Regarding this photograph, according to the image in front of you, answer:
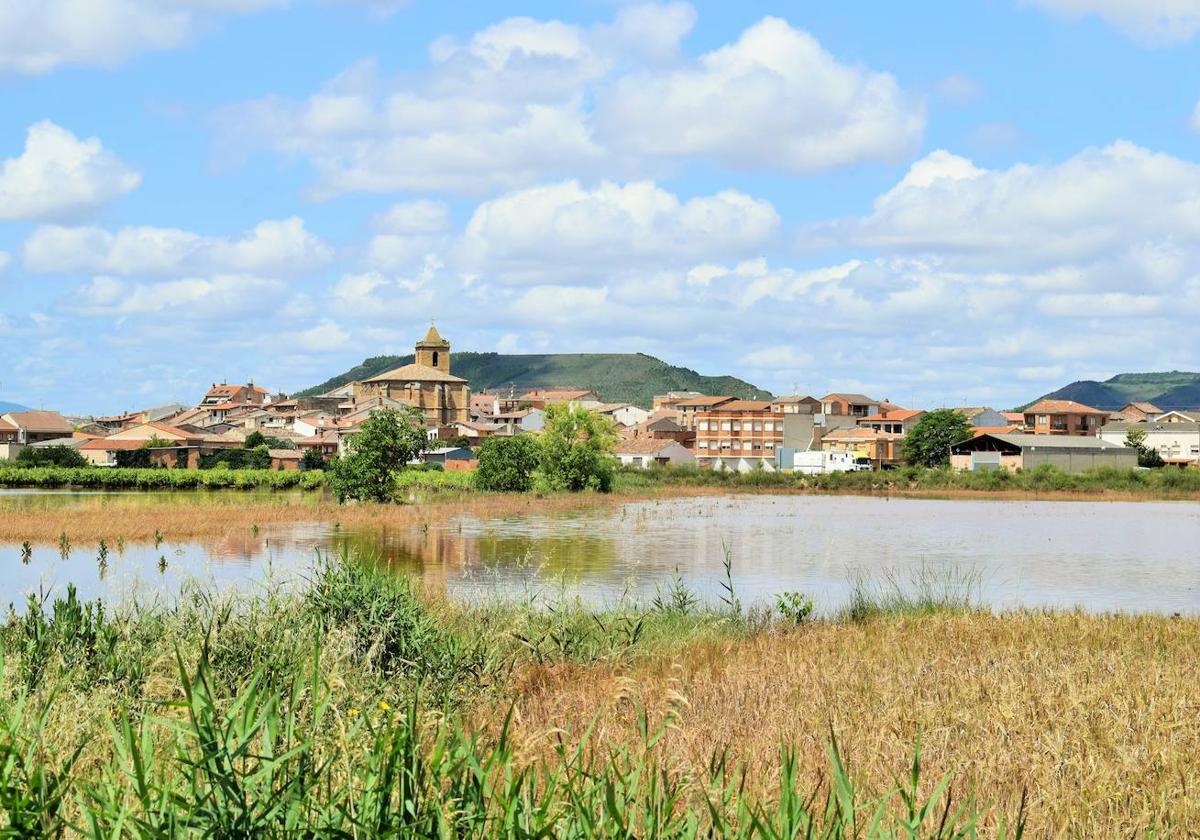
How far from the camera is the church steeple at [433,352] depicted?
15875 cm

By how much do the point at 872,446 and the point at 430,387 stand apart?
58.3 metres

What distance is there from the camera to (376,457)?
4897 cm

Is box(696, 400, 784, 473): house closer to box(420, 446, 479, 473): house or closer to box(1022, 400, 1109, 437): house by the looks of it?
box(1022, 400, 1109, 437): house

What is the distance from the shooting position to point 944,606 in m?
17.5

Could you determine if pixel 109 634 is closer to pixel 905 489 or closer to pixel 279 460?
pixel 905 489

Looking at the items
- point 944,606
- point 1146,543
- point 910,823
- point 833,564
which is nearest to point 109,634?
point 910,823

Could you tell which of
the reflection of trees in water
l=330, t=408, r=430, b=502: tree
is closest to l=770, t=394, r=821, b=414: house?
l=330, t=408, r=430, b=502: tree

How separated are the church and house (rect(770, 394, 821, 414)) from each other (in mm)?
41233

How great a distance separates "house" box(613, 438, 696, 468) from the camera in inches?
4535

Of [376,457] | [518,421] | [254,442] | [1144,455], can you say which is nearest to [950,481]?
[1144,455]

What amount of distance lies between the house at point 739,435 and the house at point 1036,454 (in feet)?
106

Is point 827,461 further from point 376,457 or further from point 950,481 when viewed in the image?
point 376,457

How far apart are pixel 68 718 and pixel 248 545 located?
27.7 metres

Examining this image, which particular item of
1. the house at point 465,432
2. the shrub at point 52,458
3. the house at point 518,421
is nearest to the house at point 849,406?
the house at point 518,421
